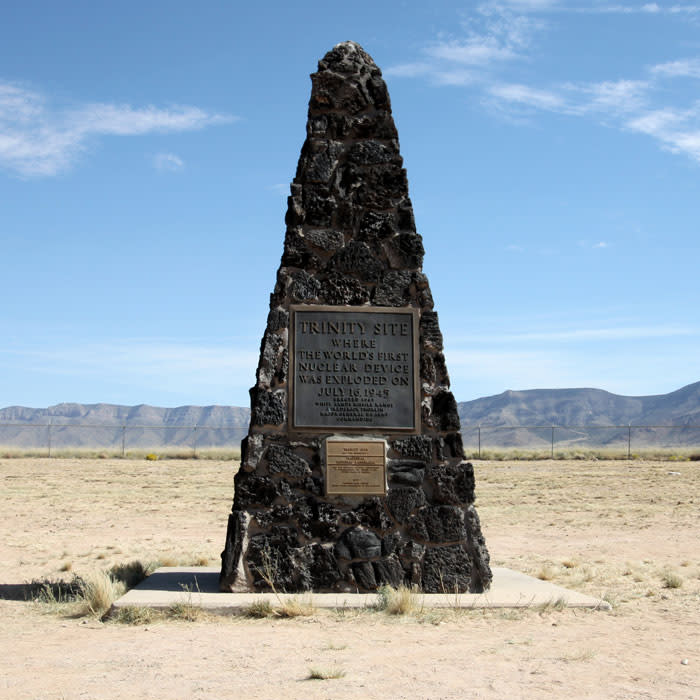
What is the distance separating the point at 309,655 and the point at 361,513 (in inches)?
83.1

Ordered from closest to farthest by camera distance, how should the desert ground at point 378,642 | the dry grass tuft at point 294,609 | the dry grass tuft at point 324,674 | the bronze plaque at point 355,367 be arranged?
1. the desert ground at point 378,642
2. the dry grass tuft at point 324,674
3. the dry grass tuft at point 294,609
4. the bronze plaque at point 355,367

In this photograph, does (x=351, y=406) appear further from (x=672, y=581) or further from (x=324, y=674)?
(x=672, y=581)

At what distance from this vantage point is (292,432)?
27.2 feet

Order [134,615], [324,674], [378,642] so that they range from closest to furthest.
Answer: [324,674] → [378,642] → [134,615]

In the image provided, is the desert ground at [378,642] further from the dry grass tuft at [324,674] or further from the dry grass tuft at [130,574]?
the dry grass tuft at [130,574]

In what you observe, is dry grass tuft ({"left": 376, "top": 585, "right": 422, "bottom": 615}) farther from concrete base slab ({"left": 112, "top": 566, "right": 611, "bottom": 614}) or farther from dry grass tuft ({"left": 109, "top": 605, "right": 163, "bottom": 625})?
dry grass tuft ({"left": 109, "top": 605, "right": 163, "bottom": 625})

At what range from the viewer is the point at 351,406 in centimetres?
842

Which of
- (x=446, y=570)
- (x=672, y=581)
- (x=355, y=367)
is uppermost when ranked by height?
(x=355, y=367)

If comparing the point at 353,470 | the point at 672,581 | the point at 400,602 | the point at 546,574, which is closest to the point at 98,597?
the point at 353,470

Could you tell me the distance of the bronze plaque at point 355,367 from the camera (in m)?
8.37

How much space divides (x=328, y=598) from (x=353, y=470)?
1130 millimetres

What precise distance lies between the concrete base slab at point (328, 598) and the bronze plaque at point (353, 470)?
0.91 meters

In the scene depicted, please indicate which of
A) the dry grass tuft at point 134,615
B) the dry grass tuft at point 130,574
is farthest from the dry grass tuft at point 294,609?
the dry grass tuft at point 130,574

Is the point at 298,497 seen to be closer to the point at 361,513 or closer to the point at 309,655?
the point at 361,513
